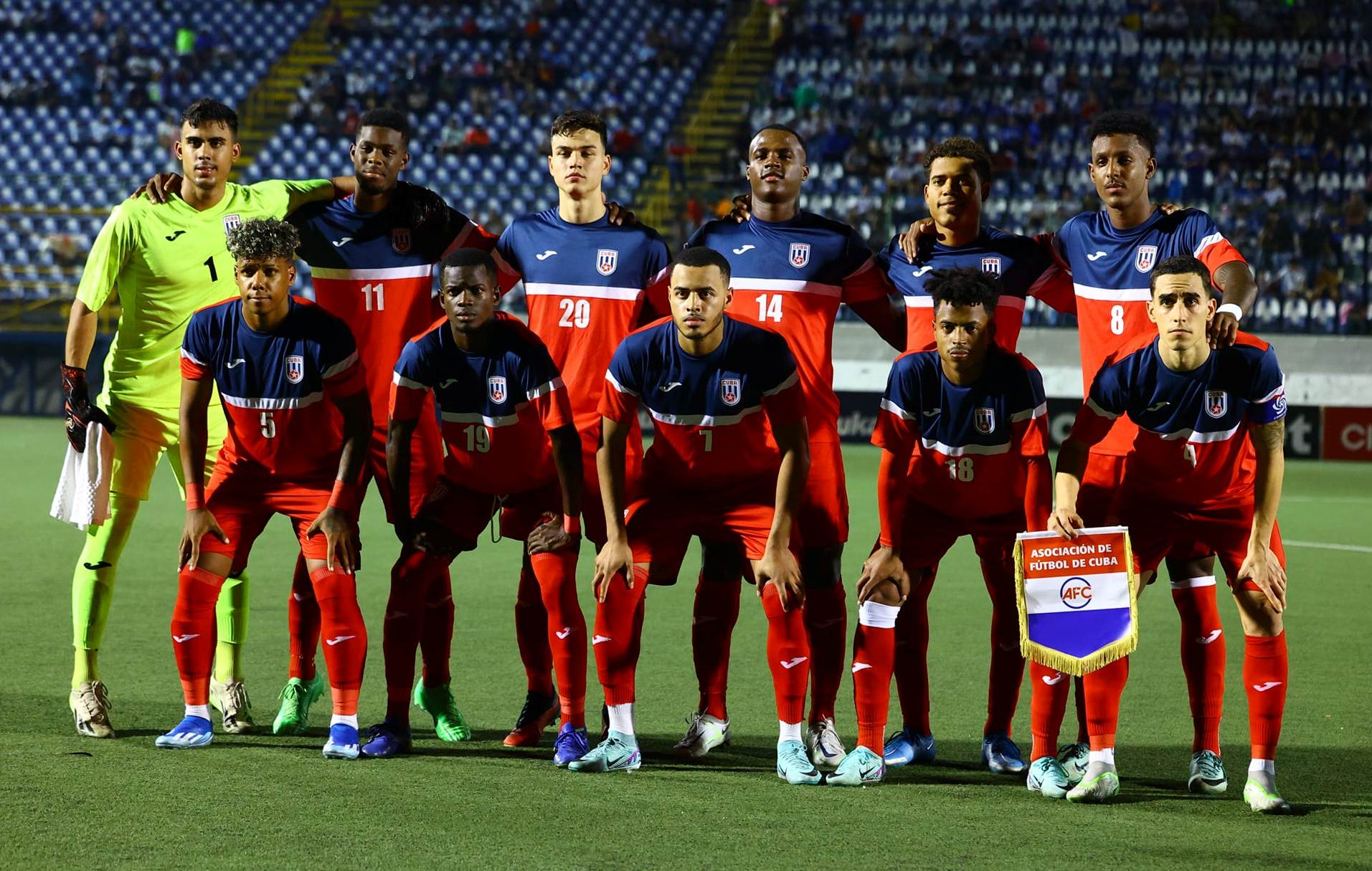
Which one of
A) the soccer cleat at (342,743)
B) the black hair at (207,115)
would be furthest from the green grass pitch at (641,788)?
the black hair at (207,115)

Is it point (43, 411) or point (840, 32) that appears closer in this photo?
point (43, 411)

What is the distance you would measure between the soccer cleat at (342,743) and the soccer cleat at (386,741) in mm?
27

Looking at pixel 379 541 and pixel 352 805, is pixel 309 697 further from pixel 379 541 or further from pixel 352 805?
pixel 379 541

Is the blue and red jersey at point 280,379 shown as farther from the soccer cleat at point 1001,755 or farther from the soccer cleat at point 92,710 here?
the soccer cleat at point 1001,755

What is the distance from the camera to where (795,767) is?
15.7 ft

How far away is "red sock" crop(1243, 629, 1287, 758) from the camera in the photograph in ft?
14.9

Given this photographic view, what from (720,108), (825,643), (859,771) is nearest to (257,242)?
(825,643)

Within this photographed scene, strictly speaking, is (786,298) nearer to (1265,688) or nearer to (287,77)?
(1265,688)

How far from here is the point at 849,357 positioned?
1861 cm

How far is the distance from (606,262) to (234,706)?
2084 mm

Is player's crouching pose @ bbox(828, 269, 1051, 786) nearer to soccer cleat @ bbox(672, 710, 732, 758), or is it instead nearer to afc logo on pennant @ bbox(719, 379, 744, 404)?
afc logo on pennant @ bbox(719, 379, 744, 404)

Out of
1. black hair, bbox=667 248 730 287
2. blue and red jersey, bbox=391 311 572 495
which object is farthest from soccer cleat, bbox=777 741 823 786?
black hair, bbox=667 248 730 287

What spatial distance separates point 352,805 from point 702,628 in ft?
5.06

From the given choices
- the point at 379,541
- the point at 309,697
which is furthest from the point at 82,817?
the point at 379,541
